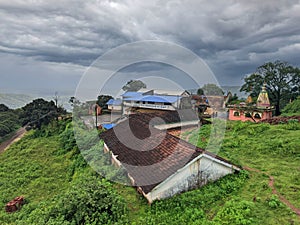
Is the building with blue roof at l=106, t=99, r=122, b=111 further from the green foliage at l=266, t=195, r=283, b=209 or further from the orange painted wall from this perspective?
the green foliage at l=266, t=195, r=283, b=209

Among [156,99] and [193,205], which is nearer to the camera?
[193,205]

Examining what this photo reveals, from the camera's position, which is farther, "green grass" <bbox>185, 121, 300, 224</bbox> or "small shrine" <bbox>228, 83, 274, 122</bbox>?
"small shrine" <bbox>228, 83, 274, 122</bbox>

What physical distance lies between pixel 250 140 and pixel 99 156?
8.58 meters

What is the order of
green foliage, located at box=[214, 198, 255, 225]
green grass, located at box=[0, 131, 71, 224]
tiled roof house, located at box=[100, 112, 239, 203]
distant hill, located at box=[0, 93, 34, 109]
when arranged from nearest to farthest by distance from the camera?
green foliage, located at box=[214, 198, 255, 225] → tiled roof house, located at box=[100, 112, 239, 203] → green grass, located at box=[0, 131, 71, 224] → distant hill, located at box=[0, 93, 34, 109]

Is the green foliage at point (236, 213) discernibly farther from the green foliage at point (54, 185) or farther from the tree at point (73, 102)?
the tree at point (73, 102)

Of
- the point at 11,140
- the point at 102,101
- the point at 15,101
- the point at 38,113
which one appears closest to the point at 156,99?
the point at 102,101

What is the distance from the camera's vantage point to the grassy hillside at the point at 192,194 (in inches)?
246

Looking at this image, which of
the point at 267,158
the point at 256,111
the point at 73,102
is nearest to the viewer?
the point at 267,158

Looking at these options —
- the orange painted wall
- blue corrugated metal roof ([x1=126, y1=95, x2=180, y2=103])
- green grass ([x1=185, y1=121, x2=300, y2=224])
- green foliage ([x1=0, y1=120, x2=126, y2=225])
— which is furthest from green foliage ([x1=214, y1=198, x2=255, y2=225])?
blue corrugated metal roof ([x1=126, y1=95, x2=180, y2=103])

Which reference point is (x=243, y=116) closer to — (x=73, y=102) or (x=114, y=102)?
(x=114, y=102)

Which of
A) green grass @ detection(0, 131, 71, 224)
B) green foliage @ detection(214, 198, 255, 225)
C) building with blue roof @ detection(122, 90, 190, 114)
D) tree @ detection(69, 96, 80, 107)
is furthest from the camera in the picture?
tree @ detection(69, 96, 80, 107)

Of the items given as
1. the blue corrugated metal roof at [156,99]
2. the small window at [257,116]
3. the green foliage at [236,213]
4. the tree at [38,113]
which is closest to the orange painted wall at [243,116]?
the small window at [257,116]

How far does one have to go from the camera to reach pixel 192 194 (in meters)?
7.33

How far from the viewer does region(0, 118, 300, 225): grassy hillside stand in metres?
6.25
